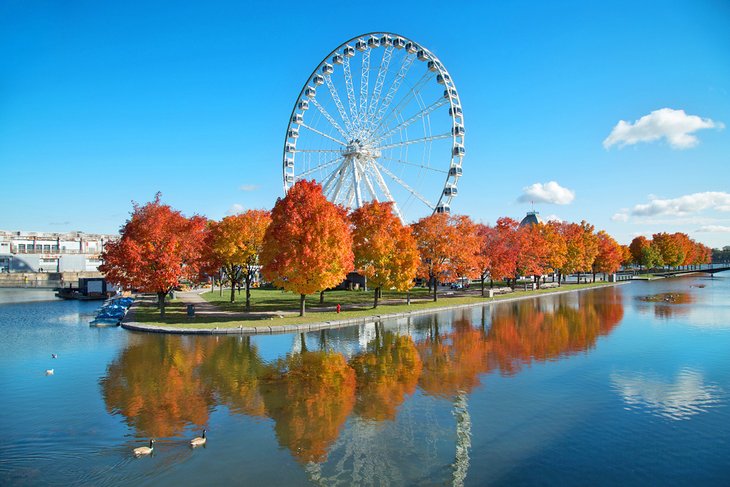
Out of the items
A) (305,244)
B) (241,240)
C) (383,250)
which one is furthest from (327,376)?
(241,240)

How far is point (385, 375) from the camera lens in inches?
778

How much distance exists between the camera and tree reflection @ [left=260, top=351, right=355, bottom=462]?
42.1 feet

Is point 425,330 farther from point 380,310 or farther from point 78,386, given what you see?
point 78,386

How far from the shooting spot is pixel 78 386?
18.3 meters

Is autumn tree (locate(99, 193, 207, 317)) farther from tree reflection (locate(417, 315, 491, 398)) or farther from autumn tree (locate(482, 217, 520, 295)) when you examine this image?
autumn tree (locate(482, 217, 520, 295))

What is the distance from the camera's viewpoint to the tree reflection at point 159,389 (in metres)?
14.4

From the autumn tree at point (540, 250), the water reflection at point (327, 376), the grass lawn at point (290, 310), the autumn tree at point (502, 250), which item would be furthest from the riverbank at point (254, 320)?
the autumn tree at point (540, 250)

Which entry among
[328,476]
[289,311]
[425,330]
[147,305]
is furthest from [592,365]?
[147,305]

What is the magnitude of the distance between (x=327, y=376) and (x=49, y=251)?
128667 mm

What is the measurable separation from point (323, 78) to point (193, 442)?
52.3 metres

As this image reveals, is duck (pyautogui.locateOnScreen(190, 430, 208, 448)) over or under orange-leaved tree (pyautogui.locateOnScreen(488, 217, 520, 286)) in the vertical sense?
under

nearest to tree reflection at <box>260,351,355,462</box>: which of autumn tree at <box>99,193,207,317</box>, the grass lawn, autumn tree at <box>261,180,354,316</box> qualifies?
autumn tree at <box>261,180,354,316</box>

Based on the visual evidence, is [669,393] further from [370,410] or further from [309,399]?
[309,399]

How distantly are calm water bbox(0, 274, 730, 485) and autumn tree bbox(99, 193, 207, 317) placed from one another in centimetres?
550
